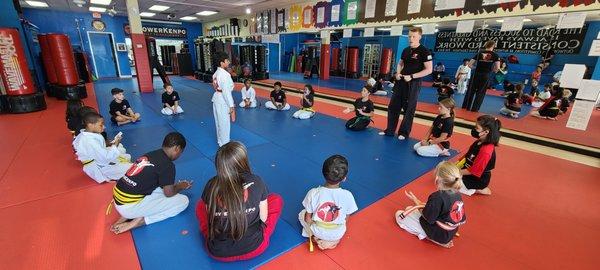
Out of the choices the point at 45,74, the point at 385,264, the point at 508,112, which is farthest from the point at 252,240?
the point at 45,74

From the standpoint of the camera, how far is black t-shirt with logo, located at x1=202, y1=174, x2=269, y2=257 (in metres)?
1.99

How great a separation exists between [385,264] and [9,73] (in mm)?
9437

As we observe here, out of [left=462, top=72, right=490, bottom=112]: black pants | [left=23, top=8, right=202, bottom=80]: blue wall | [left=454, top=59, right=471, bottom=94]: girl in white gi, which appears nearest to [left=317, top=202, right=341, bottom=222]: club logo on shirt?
[left=462, top=72, right=490, bottom=112]: black pants

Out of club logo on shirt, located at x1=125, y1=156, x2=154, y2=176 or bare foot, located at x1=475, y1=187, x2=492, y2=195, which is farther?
bare foot, located at x1=475, y1=187, x2=492, y2=195

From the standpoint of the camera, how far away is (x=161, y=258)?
2264 mm

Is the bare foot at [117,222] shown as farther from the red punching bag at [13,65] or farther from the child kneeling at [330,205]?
the red punching bag at [13,65]

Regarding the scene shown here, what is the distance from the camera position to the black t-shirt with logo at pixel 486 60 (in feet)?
23.3

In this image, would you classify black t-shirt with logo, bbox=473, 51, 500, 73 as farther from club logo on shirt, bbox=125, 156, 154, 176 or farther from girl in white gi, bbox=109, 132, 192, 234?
club logo on shirt, bbox=125, 156, 154, 176

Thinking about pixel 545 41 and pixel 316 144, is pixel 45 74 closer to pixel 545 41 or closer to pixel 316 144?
pixel 316 144

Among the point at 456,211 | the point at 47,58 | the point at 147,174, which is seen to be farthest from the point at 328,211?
the point at 47,58

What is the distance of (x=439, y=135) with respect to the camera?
447 cm

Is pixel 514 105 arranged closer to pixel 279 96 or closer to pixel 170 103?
pixel 279 96

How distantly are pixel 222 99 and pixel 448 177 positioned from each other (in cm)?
349

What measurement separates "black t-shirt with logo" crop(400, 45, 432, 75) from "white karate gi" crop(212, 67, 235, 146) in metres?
3.31
